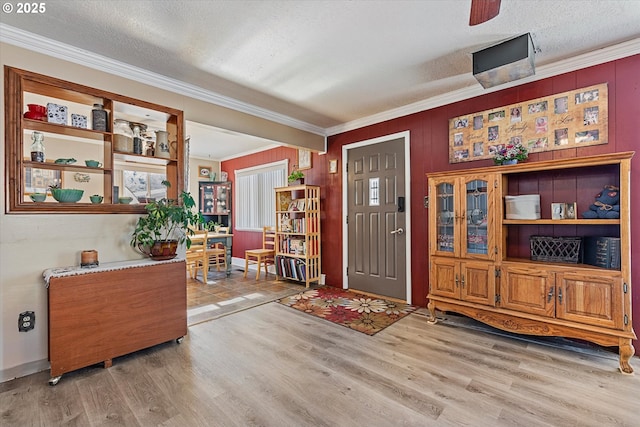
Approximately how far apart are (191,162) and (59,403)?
5.64 m

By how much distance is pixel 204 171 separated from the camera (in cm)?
707

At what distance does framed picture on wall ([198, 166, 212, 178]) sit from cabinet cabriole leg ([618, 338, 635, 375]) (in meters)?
7.19

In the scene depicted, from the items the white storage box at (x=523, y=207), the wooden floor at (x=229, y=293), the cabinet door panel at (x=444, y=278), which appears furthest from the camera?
the wooden floor at (x=229, y=293)

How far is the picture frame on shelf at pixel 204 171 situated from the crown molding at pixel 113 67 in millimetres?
3776

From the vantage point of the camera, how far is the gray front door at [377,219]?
3.93 metres

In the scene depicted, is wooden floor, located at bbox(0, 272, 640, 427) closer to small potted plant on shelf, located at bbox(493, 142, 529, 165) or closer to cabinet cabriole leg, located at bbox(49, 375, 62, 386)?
cabinet cabriole leg, located at bbox(49, 375, 62, 386)

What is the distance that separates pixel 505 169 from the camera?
273cm

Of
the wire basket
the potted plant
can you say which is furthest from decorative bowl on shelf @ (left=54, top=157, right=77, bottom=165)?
the wire basket

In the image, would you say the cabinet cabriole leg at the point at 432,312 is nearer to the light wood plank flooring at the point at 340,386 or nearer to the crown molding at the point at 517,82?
the light wood plank flooring at the point at 340,386

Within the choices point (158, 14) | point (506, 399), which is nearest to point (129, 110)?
point (158, 14)

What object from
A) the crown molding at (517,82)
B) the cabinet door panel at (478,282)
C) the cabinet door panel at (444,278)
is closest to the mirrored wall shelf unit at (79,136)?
the crown molding at (517,82)

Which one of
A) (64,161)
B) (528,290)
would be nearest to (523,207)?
(528,290)

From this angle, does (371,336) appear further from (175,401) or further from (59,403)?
(59,403)

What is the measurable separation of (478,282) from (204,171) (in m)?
6.24
